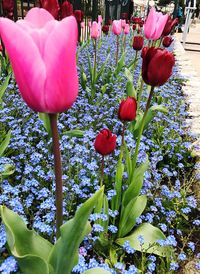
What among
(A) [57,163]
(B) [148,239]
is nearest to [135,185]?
(B) [148,239]

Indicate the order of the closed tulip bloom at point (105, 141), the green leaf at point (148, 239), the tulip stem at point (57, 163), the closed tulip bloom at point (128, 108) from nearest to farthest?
the tulip stem at point (57, 163) → the closed tulip bloom at point (105, 141) → the closed tulip bloom at point (128, 108) → the green leaf at point (148, 239)

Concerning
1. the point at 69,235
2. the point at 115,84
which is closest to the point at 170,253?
the point at 69,235

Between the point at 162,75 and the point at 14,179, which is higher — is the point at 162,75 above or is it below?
above

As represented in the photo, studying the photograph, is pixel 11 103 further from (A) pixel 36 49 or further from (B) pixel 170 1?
(B) pixel 170 1

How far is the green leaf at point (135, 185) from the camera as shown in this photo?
171 centimetres

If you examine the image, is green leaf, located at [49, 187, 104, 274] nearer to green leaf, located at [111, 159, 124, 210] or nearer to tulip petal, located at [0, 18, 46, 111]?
tulip petal, located at [0, 18, 46, 111]

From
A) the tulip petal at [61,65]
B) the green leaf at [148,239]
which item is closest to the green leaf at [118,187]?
the green leaf at [148,239]

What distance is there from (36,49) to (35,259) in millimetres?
552

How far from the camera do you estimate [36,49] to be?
2.34 feet

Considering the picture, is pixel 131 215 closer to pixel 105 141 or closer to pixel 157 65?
pixel 105 141

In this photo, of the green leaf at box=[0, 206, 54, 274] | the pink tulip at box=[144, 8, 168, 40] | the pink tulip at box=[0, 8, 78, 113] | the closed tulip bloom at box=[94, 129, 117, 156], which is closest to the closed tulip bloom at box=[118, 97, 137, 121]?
the closed tulip bloom at box=[94, 129, 117, 156]

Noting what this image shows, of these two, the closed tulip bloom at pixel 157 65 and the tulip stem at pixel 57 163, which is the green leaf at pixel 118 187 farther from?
the tulip stem at pixel 57 163

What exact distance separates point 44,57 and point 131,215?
1178 mm

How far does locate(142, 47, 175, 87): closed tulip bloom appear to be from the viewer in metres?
1.26
